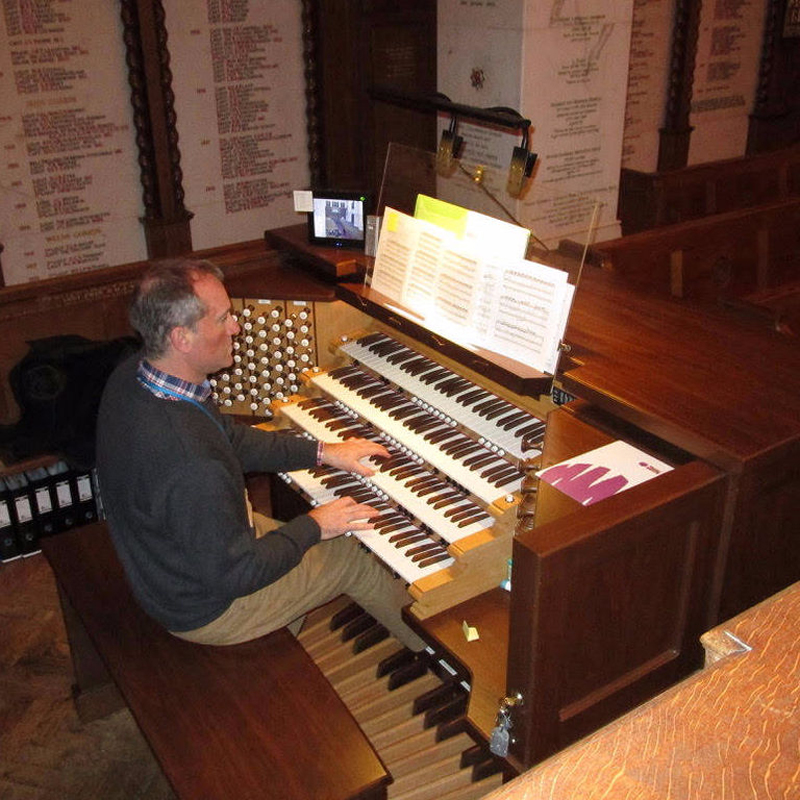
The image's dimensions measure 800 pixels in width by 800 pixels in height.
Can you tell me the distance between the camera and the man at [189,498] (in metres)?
2.27

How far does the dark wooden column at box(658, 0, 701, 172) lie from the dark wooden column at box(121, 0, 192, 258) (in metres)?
3.80

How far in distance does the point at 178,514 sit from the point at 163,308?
0.56 m

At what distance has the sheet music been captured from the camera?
2.64 meters

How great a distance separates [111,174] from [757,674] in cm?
426

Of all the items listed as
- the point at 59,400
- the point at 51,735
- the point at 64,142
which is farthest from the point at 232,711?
the point at 64,142

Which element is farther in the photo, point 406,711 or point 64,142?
point 64,142

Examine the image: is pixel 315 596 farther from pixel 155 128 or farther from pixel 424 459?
pixel 155 128

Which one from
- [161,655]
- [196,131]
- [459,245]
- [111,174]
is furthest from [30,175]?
[161,655]

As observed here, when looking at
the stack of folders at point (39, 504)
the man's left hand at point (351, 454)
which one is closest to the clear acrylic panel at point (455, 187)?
the man's left hand at point (351, 454)

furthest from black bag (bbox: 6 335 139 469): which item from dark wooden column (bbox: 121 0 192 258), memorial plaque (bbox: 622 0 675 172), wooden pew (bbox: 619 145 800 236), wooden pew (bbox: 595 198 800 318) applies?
memorial plaque (bbox: 622 0 675 172)

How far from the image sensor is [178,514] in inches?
88.4

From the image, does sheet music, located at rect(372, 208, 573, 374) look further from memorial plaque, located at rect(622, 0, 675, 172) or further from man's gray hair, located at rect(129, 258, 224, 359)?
memorial plaque, located at rect(622, 0, 675, 172)

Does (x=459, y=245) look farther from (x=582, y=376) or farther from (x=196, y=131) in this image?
(x=196, y=131)

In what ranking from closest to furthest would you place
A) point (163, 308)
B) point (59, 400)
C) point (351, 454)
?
point (163, 308) < point (351, 454) < point (59, 400)
